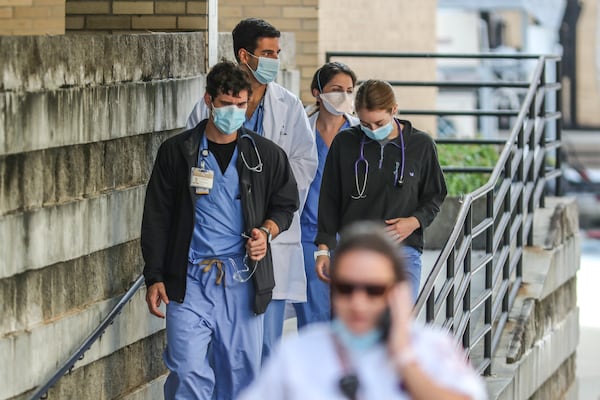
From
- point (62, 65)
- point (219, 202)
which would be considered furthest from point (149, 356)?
point (62, 65)

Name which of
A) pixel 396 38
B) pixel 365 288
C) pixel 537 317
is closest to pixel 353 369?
pixel 365 288

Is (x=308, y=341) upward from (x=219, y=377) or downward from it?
upward

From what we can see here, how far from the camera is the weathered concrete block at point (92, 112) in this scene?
5.50 m

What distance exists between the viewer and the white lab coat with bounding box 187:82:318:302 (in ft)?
21.7

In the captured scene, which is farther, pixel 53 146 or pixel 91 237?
pixel 91 237

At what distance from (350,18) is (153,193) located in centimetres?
979

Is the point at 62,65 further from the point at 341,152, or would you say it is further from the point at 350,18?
the point at 350,18

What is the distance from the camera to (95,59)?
20.5 ft

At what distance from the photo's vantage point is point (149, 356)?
696 cm

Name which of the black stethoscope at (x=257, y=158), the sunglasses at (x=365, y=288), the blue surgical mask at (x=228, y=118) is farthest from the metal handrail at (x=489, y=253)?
the sunglasses at (x=365, y=288)

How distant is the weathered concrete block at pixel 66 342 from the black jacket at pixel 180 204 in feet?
1.17

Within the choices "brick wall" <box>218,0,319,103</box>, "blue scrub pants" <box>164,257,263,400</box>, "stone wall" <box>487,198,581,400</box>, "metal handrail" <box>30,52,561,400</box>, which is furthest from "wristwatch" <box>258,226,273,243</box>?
"brick wall" <box>218,0,319,103</box>

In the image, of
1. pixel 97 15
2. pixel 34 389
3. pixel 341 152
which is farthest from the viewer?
pixel 97 15

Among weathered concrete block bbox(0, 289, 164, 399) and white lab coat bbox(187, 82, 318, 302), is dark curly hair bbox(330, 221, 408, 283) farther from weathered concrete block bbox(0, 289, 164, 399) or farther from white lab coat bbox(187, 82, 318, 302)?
white lab coat bbox(187, 82, 318, 302)
